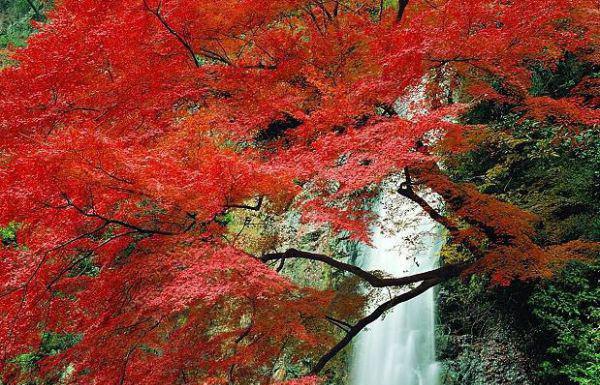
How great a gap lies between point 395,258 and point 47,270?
6113 millimetres

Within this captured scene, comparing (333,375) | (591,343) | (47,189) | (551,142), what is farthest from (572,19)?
(333,375)

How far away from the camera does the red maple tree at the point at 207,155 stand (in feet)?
11.6

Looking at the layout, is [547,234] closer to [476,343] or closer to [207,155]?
[476,343]

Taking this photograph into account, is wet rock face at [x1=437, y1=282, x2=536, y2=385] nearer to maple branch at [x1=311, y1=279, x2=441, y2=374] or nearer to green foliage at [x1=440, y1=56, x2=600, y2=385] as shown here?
green foliage at [x1=440, y1=56, x2=600, y2=385]

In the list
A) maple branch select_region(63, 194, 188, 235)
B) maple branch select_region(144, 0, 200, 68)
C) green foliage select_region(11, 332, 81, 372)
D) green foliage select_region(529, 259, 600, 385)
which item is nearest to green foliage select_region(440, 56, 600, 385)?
green foliage select_region(529, 259, 600, 385)

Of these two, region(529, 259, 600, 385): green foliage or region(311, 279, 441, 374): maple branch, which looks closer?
region(529, 259, 600, 385): green foliage

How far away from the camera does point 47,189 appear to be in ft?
11.0

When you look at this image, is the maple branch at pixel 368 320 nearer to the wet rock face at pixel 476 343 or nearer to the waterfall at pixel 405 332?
the waterfall at pixel 405 332

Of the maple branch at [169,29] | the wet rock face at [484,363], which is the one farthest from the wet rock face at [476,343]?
the maple branch at [169,29]

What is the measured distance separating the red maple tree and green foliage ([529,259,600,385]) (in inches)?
16.7

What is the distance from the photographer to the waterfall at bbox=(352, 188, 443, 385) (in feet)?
23.2

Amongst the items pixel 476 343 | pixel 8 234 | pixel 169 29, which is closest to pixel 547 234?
pixel 476 343

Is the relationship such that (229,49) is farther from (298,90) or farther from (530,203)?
(530,203)

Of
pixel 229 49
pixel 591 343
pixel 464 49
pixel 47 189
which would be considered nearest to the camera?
pixel 47 189
